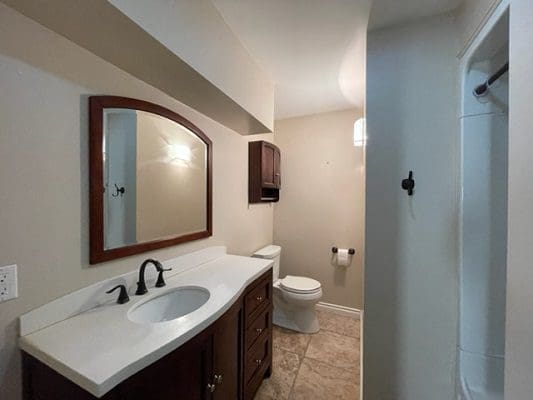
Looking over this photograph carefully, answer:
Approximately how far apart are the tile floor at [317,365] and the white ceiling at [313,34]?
7.85ft

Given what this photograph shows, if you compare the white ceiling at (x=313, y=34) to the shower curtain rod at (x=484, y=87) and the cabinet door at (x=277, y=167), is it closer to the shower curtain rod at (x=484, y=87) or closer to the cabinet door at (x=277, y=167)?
the shower curtain rod at (x=484, y=87)

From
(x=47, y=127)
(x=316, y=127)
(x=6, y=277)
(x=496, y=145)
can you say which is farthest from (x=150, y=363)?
(x=316, y=127)

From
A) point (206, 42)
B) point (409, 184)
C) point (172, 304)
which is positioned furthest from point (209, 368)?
point (206, 42)

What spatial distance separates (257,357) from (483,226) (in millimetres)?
1528

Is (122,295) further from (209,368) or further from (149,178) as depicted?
(149,178)

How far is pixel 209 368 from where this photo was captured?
101 cm

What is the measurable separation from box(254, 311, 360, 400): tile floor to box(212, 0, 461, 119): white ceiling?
239cm

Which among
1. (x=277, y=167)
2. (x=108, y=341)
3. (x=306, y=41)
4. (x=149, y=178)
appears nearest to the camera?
(x=108, y=341)

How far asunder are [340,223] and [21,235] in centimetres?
253

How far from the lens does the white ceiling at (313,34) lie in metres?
1.23

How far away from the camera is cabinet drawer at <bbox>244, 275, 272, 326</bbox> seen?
4.60 feet

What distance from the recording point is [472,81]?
3.68 ft

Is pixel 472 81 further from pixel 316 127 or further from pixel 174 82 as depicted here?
pixel 316 127

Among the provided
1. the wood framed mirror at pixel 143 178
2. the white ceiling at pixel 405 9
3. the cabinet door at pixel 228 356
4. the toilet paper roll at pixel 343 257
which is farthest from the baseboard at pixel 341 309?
the white ceiling at pixel 405 9
